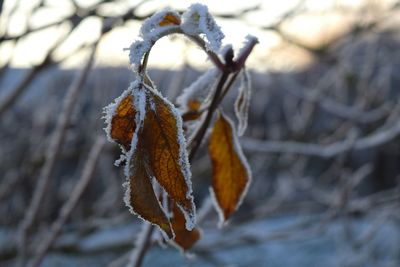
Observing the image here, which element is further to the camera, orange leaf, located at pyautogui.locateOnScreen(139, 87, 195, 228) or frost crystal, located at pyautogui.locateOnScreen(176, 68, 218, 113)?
frost crystal, located at pyautogui.locateOnScreen(176, 68, 218, 113)

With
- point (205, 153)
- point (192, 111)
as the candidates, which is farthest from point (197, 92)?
point (205, 153)

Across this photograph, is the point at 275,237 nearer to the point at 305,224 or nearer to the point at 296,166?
the point at 305,224

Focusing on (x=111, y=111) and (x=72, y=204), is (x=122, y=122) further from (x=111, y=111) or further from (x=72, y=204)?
(x=72, y=204)

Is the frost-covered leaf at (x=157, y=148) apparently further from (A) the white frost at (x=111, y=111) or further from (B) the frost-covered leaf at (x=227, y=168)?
(B) the frost-covered leaf at (x=227, y=168)

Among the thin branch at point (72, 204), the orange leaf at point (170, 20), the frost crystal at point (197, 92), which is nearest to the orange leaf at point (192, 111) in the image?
the frost crystal at point (197, 92)

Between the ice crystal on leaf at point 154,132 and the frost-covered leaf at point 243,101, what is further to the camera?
the frost-covered leaf at point 243,101

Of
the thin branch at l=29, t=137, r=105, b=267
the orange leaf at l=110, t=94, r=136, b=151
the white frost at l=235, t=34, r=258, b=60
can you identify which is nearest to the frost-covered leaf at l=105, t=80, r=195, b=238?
the orange leaf at l=110, t=94, r=136, b=151

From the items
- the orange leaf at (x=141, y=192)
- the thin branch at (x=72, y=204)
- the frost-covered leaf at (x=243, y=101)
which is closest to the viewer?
the orange leaf at (x=141, y=192)

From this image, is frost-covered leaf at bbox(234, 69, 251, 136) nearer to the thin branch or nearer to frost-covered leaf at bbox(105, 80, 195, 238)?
frost-covered leaf at bbox(105, 80, 195, 238)
